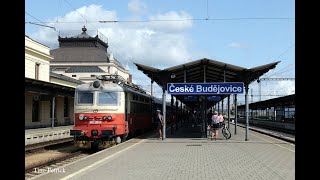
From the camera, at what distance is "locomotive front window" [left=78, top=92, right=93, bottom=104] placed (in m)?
17.1

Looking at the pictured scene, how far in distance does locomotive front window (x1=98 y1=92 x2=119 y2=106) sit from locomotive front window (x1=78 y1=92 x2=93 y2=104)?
40 centimetres

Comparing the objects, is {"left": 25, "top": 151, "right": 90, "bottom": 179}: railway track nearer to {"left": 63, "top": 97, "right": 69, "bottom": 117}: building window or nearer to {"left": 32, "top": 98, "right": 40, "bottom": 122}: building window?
{"left": 32, "top": 98, "right": 40, "bottom": 122}: building window

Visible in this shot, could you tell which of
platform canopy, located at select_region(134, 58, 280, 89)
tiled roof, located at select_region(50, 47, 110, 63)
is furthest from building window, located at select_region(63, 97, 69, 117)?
tiled roof, located at select_region(50, 47, 110, 63)

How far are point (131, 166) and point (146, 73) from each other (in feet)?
33.9

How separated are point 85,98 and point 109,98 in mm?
1054

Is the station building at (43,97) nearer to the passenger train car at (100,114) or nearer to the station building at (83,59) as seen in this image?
the passenger train car at (100,114)

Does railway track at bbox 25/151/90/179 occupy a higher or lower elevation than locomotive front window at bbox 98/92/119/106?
lower

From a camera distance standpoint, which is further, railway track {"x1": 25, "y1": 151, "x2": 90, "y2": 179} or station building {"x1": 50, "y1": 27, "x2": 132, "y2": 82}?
station building {"x1": 50, "y1": 27, "x2": 132, "y2": 82}

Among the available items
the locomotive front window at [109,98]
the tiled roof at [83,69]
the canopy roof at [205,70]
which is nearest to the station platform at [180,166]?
the locomotive front window at [109,98]

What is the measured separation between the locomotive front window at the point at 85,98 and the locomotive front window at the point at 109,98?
40cm

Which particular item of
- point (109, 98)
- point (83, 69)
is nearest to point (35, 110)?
point (109, 98)

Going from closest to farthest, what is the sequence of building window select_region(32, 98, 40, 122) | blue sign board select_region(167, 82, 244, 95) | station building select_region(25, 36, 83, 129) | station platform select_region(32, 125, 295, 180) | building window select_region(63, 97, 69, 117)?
station platform select_region(32, 125, 295, 180)
blue sign board select_region(167, 82, 244, 95)
station building select_region(25, 36, 83, 129)
building window select_region(32, 98, 40, 122)
building window select_region(63, 97, 69, 117)
